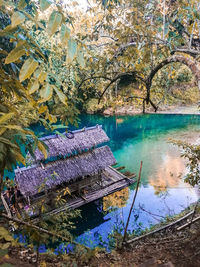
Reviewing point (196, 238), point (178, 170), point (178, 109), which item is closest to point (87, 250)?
point (196, 238)

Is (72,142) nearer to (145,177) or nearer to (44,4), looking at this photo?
(145,177)

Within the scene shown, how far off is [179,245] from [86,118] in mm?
17797

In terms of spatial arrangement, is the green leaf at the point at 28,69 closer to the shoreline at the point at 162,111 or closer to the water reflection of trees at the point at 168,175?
the water reflection of trees at the point at 168,175

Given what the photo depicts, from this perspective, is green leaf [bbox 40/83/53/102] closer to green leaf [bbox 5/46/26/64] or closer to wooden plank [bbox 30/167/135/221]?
green leaf [bbox 5/46/26/64]

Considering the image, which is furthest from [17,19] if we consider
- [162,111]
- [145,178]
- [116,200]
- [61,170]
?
[162,111]

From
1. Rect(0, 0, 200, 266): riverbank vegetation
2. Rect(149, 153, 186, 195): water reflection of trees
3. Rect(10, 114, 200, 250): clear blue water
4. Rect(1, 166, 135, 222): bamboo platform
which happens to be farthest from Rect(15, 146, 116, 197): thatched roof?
Rect(0, 0, 200, 266): riverbank vegetation

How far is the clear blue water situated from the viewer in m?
6.64

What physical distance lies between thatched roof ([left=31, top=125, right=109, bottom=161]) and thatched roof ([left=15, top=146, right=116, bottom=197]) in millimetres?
368

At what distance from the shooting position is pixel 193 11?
7.30ft

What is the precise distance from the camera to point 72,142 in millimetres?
7414

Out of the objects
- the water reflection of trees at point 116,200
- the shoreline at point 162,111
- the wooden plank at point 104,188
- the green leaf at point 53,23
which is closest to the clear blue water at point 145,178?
the water reflection of trees at point 116,200

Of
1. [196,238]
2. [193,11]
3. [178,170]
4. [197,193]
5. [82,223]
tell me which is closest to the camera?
[193,11]

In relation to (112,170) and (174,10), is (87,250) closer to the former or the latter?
(174,10)

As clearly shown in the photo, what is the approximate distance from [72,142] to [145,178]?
456 cm
